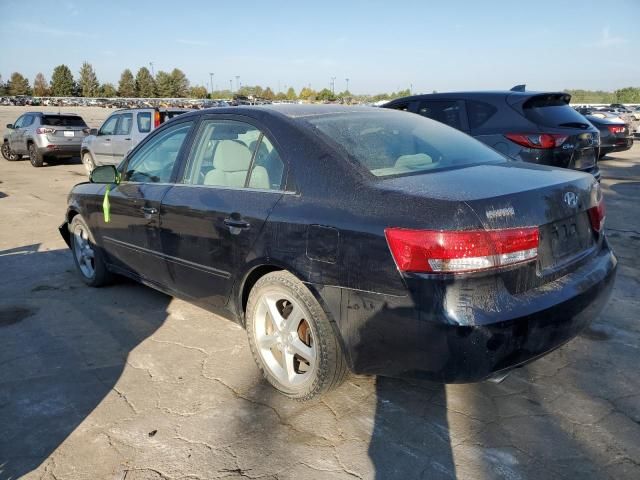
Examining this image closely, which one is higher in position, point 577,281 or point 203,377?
point 577,281

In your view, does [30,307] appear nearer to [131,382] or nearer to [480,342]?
[131,382]

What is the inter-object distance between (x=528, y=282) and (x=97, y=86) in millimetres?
121793

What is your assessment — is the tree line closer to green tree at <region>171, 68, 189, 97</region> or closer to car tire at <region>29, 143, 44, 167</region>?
green tree at <region>171, 68, 189, 97</region>

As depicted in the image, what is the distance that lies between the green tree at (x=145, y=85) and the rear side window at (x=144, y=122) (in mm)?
101475

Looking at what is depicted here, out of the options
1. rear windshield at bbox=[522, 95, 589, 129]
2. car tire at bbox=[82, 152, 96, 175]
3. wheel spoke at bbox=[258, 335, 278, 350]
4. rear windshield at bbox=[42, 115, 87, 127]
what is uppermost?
rear windshield at bbox=[42, 115, 87, 127]

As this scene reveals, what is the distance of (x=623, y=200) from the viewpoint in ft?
27.9

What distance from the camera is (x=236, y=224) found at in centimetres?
294

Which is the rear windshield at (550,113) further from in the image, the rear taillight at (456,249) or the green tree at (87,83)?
the green tree at (87,83)

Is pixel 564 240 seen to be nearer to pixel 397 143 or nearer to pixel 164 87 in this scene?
pixel 397 143

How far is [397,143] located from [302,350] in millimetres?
1312

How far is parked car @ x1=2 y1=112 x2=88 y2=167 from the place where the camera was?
15.0 meters

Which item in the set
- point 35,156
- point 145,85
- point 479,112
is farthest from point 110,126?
point 145,85

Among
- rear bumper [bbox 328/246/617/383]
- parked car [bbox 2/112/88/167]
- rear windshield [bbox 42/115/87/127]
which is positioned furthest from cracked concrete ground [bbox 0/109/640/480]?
rear windshield [bbox 42/115/87/127]

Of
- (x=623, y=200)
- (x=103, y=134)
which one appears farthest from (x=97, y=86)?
(x=623, y=200)
